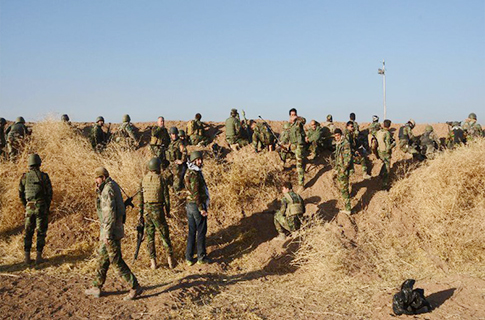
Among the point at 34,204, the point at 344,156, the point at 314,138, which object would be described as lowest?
the point at 34,204

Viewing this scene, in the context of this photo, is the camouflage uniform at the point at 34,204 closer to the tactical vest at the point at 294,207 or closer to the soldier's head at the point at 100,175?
the soldier's head at the point at 100,175

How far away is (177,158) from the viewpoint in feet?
35.6

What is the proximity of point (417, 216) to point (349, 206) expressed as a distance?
4.90 ft

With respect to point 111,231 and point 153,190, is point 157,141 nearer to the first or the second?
point 153,190

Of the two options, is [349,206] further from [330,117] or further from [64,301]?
[64,301]

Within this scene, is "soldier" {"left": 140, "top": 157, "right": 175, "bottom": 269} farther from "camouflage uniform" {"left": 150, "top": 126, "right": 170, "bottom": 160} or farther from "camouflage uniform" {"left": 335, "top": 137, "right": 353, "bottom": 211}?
"camouflage uniform" {"left": 150, "top": 126, "right": 170, "bottom": 160}

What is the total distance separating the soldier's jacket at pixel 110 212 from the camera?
5.75 meters

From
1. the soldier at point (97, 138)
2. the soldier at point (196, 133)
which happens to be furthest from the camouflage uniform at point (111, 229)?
the soldier at point (97, 138)

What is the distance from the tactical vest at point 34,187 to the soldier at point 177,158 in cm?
288

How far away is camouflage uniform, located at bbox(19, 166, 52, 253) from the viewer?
791 centimetres

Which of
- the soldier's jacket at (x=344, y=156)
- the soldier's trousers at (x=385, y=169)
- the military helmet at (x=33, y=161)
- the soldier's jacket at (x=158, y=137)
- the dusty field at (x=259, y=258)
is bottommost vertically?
the dusty field at (x=259, y=258)

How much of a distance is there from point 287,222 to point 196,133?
621cm

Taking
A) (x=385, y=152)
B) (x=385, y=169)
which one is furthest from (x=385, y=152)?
(x=385, y=169)

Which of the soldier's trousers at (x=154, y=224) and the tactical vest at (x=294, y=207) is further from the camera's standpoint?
the tactical vest at (x=294, y=207)
